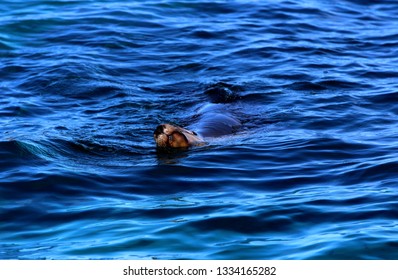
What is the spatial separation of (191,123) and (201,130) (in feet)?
1.75

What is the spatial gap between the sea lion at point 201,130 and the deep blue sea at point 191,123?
0.12 metres

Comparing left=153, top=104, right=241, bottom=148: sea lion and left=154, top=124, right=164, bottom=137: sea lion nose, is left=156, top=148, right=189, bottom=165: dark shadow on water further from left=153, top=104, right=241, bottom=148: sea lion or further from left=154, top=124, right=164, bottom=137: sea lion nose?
left=154, top=124, right=164, bottom=137: sea lion nose

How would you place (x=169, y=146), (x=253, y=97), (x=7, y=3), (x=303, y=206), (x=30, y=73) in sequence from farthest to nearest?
(x=7, y=3)
(x=30, y=73)
(x=253, y=97)
(x=169, y=146)
(x=303, y=206)

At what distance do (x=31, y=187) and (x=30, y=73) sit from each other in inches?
188

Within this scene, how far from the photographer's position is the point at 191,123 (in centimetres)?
981

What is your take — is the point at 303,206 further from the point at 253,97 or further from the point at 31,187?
the point at 253,97

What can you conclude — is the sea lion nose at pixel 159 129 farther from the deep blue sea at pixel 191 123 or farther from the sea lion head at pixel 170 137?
the deep blue sea at pixel 191 123

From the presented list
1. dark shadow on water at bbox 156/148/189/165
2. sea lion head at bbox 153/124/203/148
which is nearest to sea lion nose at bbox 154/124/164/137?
sea lion head at bbox 153/124/203/148

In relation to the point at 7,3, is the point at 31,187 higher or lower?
lower

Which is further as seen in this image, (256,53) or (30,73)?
(256,53)

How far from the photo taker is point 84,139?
9.05 meters

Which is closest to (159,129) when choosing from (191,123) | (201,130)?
(201,130)

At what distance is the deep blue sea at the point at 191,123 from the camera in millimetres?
6453
